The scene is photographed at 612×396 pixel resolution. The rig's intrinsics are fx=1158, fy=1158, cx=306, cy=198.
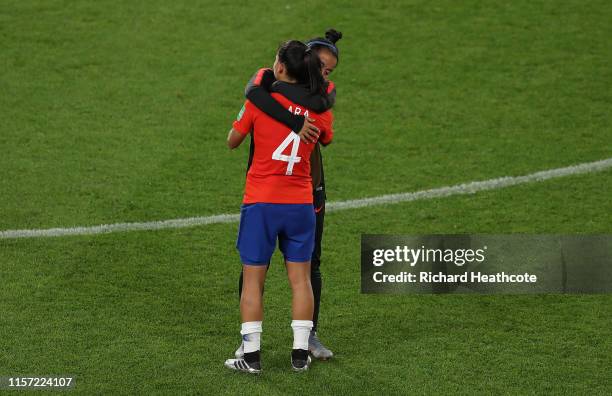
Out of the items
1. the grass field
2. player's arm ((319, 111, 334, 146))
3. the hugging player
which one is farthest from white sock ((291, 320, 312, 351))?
player's arm ((319, 111, 334, 146))

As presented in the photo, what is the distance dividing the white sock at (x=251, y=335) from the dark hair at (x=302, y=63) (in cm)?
130

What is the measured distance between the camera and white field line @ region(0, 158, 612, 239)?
8.55 metres

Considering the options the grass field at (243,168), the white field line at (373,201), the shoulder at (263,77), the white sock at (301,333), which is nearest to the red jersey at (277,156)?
the shoulder at (263,77)

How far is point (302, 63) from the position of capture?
6066 mm

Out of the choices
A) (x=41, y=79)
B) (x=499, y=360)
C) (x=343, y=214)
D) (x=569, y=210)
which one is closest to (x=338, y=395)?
(x=499, y=360)

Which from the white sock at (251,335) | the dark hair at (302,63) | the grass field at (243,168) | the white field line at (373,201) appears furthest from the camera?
the white field line at (373,201)

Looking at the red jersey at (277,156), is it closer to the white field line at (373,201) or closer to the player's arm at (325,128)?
the player's arm at (325,128)

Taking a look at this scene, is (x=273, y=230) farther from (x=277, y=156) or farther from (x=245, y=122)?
(x=245, y=122)

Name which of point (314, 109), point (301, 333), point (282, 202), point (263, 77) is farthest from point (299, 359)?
point (263, 77)

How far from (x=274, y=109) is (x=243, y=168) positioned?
377 cm

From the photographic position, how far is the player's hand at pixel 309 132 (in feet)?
20.0

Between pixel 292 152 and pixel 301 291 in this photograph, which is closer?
pixel 292 152

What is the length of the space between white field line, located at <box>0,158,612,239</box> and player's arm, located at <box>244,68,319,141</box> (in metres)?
2.79

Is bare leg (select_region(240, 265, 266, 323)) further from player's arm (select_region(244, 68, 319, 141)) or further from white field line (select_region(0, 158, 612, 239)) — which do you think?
white field line (select_region(0, 158, 612, 239))
